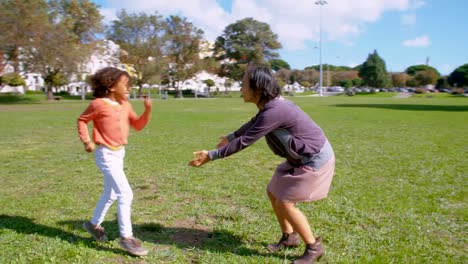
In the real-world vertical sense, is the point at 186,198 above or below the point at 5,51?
below

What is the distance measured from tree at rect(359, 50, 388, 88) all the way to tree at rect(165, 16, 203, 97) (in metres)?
52.2

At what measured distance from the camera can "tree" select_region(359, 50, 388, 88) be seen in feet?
330

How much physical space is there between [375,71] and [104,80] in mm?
106020

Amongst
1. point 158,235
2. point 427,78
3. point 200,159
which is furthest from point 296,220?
point 427,78

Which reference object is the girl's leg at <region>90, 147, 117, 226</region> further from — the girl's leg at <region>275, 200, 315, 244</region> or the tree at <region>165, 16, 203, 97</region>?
the tree at <region>165, 16, 203, 97</region>

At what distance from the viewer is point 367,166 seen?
778cm

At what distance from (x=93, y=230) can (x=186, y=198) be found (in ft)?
5.98

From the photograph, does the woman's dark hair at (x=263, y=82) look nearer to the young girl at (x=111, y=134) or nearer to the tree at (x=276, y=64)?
the young girl at (x=111, y=134)

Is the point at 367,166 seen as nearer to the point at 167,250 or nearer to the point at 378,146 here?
the point at 378,146

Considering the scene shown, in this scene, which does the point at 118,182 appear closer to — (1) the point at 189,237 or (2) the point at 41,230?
(1) the point at 189,237

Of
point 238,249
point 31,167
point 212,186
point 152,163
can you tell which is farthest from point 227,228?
point 31,167

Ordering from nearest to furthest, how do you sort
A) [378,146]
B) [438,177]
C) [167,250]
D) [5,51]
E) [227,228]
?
[167,250], [227,228], [438,177], [378,146], [5,51]

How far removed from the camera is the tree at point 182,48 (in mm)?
69125

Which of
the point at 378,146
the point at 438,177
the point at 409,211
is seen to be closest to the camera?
the point at 409,211
